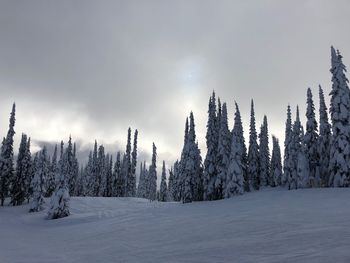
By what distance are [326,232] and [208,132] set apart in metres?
48.9

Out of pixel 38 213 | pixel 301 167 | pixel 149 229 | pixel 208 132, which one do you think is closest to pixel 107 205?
pixel 38 213

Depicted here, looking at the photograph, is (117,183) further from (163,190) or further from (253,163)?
(253,163)

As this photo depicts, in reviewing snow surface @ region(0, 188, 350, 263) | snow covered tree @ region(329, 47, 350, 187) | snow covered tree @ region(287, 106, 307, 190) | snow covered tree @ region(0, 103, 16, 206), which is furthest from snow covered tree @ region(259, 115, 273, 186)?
snow covered tree @ region(0, 103, 16, 206)

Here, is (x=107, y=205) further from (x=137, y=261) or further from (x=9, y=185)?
(x=137, y=261)

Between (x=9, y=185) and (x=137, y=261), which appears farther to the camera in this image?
(x=9, y=185)

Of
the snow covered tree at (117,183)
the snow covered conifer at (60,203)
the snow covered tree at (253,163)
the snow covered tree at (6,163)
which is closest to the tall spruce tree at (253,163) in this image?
the snow covered tree at (253,163)

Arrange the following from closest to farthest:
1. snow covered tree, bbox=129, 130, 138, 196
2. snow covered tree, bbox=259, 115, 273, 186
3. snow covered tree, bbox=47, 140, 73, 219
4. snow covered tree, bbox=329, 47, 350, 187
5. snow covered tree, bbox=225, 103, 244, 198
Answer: snow covered tree, bbox=329, 47, 350, 187 → snow covered tree, bbox=47, 140, 73, 219 → snow covered tree, bbox=225, 103, 244, 198 → snow covered tree, bbox=259, 115, 273, 186 → snow covered tree, bbox=129, 130, 138, 196

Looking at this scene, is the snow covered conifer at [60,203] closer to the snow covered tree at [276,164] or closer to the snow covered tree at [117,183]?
the snow covered tree at [276,164]

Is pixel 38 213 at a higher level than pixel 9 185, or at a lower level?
lower

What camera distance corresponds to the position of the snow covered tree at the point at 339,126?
4419cm

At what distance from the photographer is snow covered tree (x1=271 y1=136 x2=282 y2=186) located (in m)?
72.0

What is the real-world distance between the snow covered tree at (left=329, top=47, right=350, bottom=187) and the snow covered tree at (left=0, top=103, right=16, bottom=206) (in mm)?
61890

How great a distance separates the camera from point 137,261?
15.2 meters

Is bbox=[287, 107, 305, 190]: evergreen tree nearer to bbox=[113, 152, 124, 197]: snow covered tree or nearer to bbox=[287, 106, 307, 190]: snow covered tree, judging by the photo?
bbox=[287, 106, 307, 190]: snow covered tree
